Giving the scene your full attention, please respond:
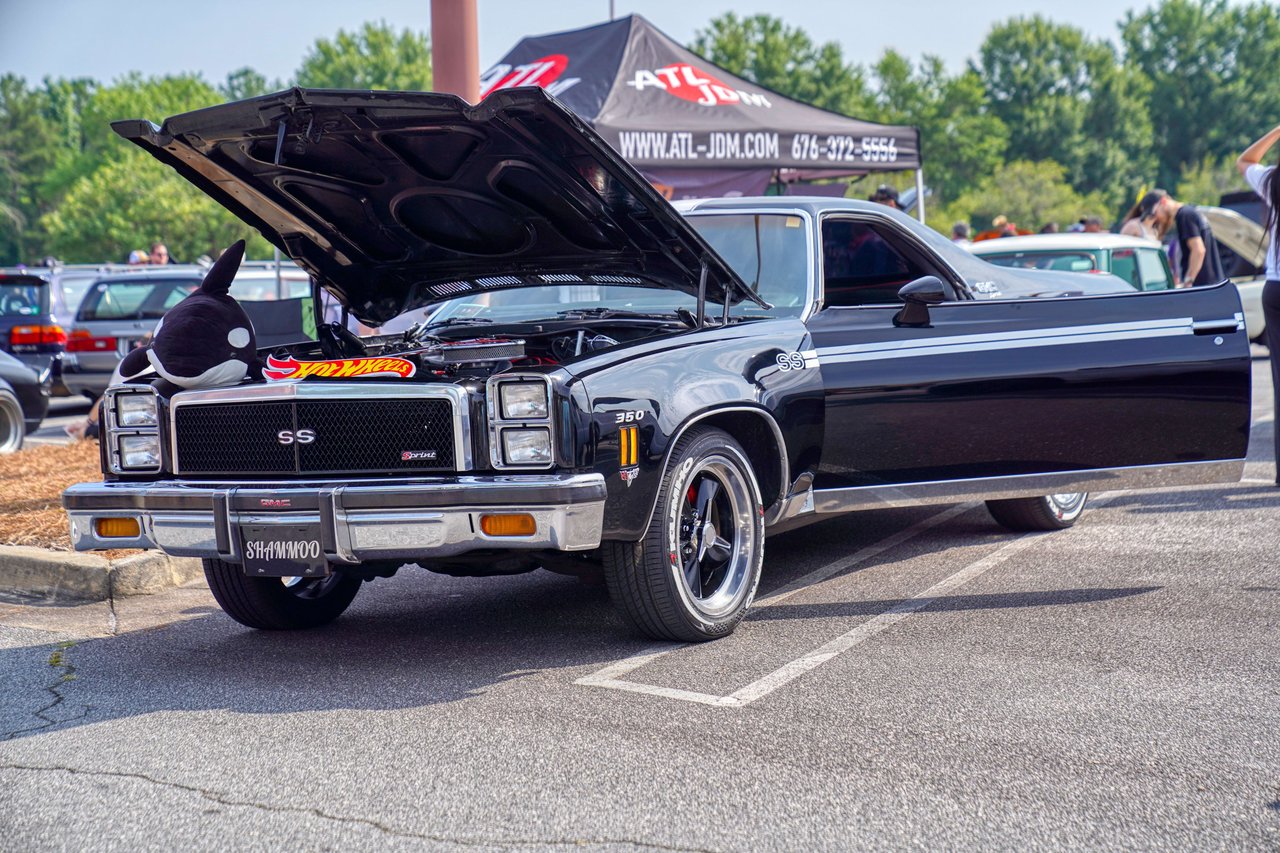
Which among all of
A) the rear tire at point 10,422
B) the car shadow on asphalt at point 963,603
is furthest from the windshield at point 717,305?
the rear tire at point 10,422

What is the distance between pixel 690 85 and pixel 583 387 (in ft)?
36.0

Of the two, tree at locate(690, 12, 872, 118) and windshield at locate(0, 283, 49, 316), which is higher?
tree at locate(690, 12, 872, 118)

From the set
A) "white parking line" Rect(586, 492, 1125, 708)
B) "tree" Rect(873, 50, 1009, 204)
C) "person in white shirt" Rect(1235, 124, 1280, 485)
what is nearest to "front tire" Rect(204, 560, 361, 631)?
"white parking line" Rect(586, 492, 1125, 708)

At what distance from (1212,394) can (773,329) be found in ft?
6.01

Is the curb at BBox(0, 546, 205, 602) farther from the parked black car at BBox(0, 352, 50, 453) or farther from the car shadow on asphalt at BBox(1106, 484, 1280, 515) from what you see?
the parked black car at BBox(0, 352, 50, 453)

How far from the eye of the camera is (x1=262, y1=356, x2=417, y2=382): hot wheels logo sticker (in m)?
4.36

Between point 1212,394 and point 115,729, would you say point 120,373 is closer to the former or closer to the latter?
point 115,729

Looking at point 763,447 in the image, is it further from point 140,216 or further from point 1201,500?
point 140,216

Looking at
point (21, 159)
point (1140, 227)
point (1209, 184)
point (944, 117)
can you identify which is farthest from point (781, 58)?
point (1140, 227)

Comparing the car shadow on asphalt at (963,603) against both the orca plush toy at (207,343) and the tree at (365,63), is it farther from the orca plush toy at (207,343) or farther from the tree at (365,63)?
the tree at (365,63)

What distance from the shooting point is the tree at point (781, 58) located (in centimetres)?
7550

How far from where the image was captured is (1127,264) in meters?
11.3

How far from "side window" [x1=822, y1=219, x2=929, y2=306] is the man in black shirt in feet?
20.3

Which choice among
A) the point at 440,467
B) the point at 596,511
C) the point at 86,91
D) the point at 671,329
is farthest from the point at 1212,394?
the point at 86,91
